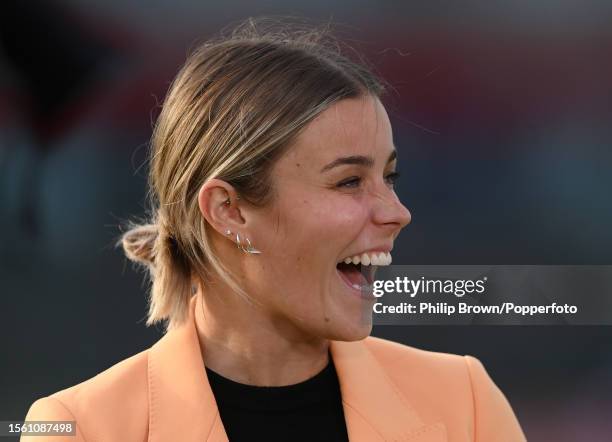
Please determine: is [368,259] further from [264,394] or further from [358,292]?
[264,394]

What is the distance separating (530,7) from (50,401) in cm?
193

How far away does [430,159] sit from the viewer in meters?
2.82

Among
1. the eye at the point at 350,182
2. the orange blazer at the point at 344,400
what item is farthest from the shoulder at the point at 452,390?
the eye at the point at 350,182

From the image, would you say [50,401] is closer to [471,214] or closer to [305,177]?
[305,177]

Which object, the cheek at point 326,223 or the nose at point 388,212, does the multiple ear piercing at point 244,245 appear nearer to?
the cheek at point 326,223

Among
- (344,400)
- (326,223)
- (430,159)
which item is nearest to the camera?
(326,223)

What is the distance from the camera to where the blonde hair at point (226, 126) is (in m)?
1.63

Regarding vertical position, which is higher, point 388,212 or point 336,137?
point 336,137

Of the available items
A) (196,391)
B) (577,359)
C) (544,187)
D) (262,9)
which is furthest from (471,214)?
(196,391)

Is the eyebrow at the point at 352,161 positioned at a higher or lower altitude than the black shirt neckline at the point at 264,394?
higher

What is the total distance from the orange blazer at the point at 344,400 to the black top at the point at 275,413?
4 centimetres

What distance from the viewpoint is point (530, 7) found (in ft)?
9.16

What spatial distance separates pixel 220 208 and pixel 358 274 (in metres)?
0.30

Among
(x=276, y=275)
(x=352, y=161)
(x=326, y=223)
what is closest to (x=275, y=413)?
(x=276, y=275)
